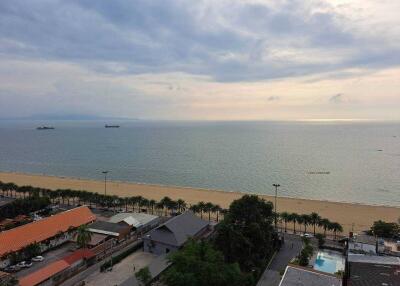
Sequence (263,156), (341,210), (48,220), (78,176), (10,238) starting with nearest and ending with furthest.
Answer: (10,238) → (48,220) → (341,210) → (78,176) → (263,156)

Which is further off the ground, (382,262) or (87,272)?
(382,262)

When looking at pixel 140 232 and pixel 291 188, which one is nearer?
pixel 140 232

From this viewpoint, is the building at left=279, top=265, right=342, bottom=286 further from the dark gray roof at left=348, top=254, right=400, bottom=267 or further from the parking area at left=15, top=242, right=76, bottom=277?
the parking area at left=15, top=242, right=76, bottom=277

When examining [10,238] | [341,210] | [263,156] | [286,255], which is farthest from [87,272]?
[263,156]

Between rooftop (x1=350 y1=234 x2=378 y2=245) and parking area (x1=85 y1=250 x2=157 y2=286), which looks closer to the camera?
parking area (x1=85 y1=250 x2=157 y2=286)

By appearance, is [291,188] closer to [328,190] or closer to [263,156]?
[328,190]

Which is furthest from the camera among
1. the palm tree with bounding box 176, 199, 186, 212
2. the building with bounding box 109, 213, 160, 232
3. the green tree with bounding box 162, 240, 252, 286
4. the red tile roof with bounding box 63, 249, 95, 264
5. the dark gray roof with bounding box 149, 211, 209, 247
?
the palm tree with bounding box 176, 199, 186, 212

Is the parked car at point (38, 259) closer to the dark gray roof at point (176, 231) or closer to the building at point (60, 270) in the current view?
the building at point (60, 270)

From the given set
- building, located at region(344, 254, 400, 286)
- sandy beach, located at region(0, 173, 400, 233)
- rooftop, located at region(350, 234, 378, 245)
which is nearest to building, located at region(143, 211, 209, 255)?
building, located at region(344, 254, 400, 286)
